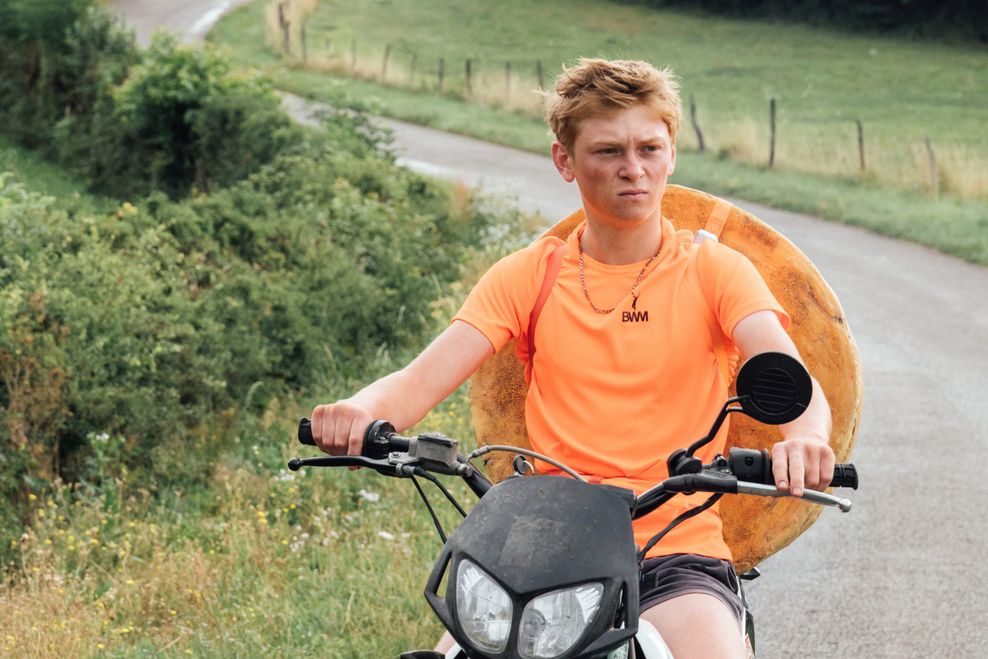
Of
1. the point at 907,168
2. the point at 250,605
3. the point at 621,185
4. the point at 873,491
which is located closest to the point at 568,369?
the point at 621,185

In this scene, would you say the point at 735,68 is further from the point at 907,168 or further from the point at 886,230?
A: the point at 886,230

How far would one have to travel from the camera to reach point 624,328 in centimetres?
329

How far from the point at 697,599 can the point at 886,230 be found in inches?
559

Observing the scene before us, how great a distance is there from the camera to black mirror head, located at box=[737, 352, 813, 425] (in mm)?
2484

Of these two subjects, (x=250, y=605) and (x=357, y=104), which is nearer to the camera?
(x=250, y=605)

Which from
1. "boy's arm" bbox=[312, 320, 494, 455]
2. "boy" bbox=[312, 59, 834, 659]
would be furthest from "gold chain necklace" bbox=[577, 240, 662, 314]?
"boy's arm" bbox=[312, 320, 494, 455]

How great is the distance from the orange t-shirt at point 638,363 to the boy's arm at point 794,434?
0.15 feet

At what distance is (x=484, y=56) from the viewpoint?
146 feet

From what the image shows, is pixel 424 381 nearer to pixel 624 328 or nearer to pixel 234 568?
pixel 624 328

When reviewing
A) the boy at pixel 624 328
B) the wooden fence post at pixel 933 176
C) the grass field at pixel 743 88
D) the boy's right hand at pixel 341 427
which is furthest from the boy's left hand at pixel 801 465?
the wooden fence post at pixel 933 176

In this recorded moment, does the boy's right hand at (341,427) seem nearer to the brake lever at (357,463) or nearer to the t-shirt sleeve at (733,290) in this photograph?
the brake lever at (357,463)

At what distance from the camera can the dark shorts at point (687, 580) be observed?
9.50ft

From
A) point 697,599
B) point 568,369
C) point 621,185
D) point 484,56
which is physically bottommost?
point 484,56

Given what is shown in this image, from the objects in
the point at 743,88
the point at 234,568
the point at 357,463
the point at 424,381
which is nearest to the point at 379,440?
the point at 357,463
